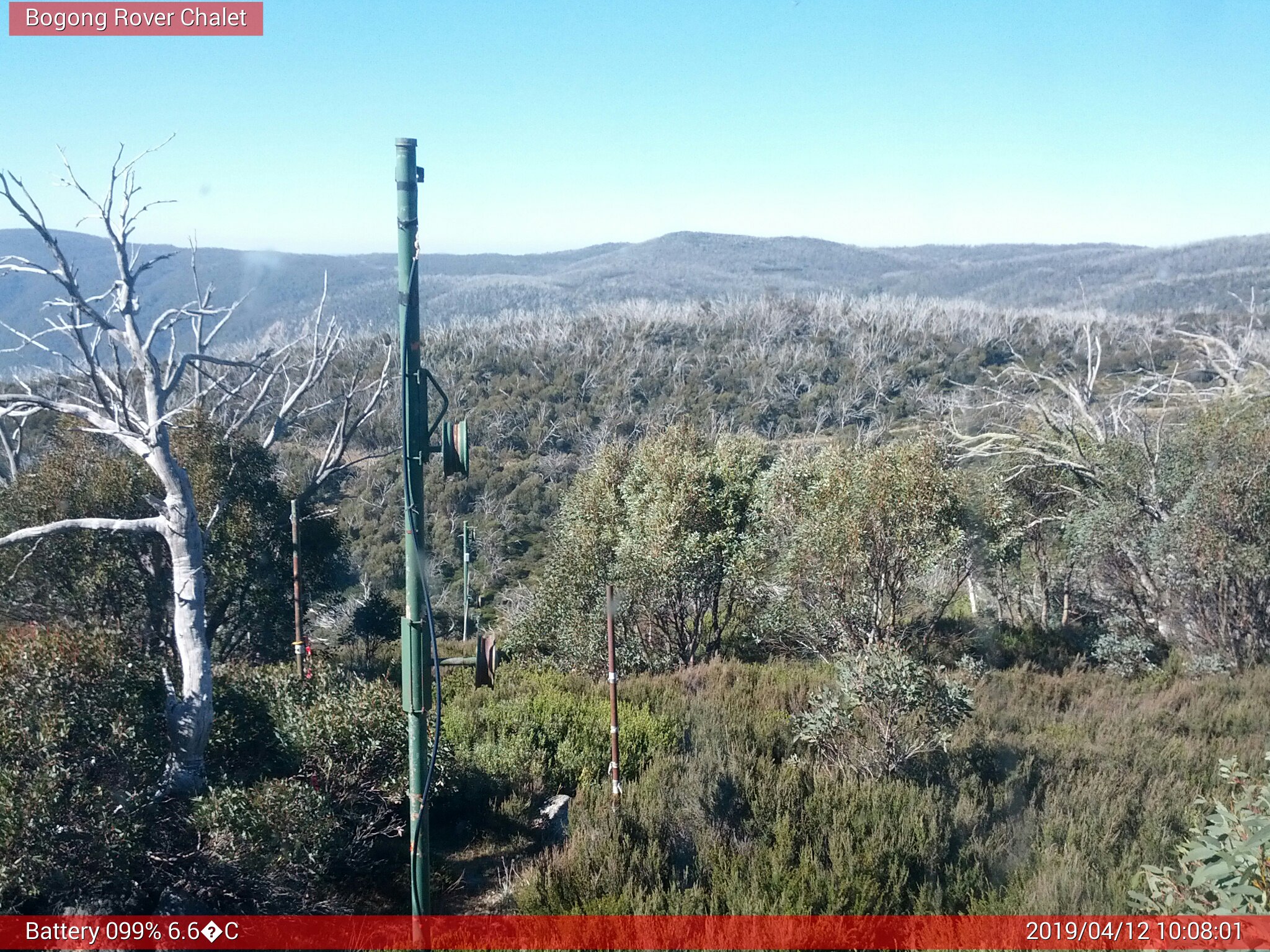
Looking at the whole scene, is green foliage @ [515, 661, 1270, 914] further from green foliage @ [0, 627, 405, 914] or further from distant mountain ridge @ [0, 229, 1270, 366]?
distant mountain ridge @ [0, 229, 1270, 366]

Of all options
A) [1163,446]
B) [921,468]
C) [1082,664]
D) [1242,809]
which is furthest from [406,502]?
[1163,446]

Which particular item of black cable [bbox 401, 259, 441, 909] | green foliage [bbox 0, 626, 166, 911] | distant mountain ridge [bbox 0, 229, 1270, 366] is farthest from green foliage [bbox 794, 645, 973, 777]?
distant mountain ridge [bbox 0, 229, 1270, 366]

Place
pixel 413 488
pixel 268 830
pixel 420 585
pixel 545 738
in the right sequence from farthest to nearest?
1. pixel 545 738
2. pixel 268 830
3. pixel 413 488
4. pixel 420 585

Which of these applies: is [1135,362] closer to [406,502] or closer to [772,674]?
[772,674]

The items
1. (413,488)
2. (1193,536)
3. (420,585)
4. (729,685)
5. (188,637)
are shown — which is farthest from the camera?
(1193,536)

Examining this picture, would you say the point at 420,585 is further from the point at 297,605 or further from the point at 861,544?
the point at 861,544

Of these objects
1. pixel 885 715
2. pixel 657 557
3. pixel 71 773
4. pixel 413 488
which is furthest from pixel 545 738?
pixel 657 557
